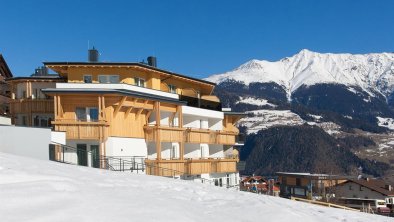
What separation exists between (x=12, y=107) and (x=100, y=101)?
11.6m

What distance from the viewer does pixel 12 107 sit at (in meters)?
38.5

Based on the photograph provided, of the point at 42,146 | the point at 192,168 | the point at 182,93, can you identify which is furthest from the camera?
the point at 182,93

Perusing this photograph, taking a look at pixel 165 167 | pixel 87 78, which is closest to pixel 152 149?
pixel 165 167

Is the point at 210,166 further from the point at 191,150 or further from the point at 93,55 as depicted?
the point at 93,55

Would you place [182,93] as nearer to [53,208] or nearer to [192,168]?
[192,168]

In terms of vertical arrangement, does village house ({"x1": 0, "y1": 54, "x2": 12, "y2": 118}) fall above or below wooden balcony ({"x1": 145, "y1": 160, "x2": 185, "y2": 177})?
above

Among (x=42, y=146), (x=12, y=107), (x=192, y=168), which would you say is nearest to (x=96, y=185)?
(x=42, y=146)

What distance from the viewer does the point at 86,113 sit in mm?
31750

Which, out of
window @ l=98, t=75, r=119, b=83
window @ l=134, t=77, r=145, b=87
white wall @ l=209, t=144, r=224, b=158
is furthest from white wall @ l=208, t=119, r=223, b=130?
window @ l=98, t=75, r=119, b=83

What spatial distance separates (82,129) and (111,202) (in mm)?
17744

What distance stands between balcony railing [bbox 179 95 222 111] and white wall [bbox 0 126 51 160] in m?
16.3

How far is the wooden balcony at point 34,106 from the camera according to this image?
120 ft

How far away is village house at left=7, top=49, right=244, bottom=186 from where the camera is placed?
30.4 m

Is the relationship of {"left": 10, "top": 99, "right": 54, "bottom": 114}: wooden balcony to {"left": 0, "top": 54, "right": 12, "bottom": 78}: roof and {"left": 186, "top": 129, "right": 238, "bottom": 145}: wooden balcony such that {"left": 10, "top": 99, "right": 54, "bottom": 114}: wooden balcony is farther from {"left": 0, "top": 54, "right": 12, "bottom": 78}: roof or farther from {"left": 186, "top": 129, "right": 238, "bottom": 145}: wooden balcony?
{"left": 0, "top": 54, "right": 12, "bottom": 78}: roof
